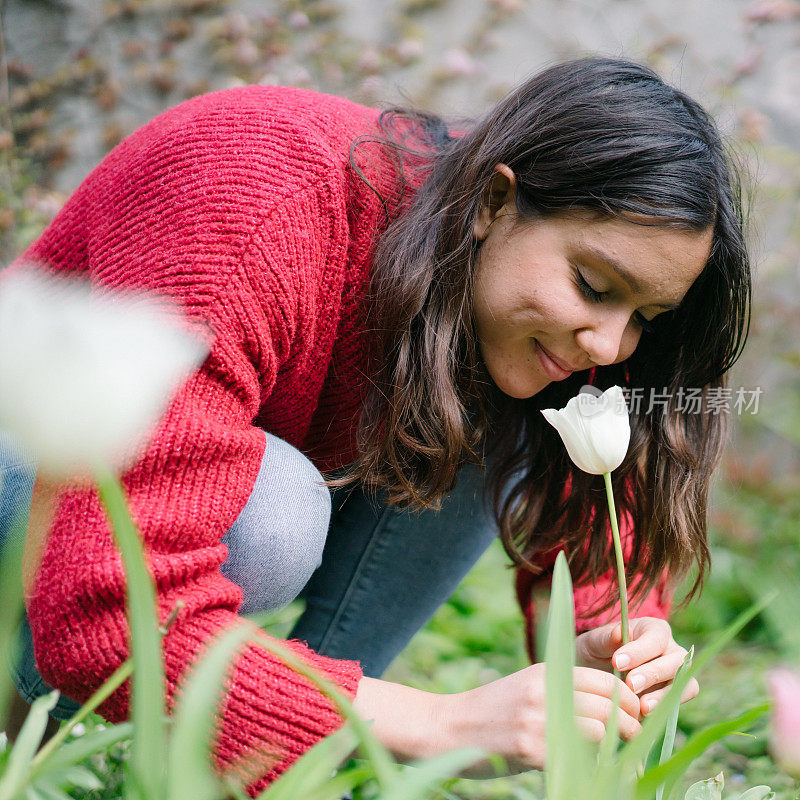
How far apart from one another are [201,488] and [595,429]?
0.36 meters

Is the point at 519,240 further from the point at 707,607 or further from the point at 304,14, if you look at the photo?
the point at 304,14

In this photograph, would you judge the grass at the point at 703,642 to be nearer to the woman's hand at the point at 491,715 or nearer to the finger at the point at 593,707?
the woman's hand at the point at 491,715

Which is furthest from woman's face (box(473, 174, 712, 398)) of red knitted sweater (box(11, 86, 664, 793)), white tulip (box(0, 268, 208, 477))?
white tulip (box(0, 268, 208, 477))

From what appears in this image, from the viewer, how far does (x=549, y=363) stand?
984mm

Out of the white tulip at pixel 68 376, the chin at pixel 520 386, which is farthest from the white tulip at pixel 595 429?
the white tulip at pixel 68 376

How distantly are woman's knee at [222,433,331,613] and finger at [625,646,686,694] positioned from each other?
39 centimetres

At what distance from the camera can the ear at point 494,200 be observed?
0.97m

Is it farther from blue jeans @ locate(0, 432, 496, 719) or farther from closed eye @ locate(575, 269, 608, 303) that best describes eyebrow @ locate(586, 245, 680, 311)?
blue jeans @ locate(0, 432, 496, 719)

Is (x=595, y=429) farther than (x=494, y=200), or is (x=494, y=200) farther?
(x=494, y=200)

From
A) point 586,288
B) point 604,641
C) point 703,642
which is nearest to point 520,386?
point 586,288

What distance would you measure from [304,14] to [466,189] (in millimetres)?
1671

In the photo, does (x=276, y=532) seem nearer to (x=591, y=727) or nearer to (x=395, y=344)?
(x=395, y=344)

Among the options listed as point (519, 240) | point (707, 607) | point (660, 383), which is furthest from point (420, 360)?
point (707, 607)

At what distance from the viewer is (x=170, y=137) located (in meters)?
0.92
